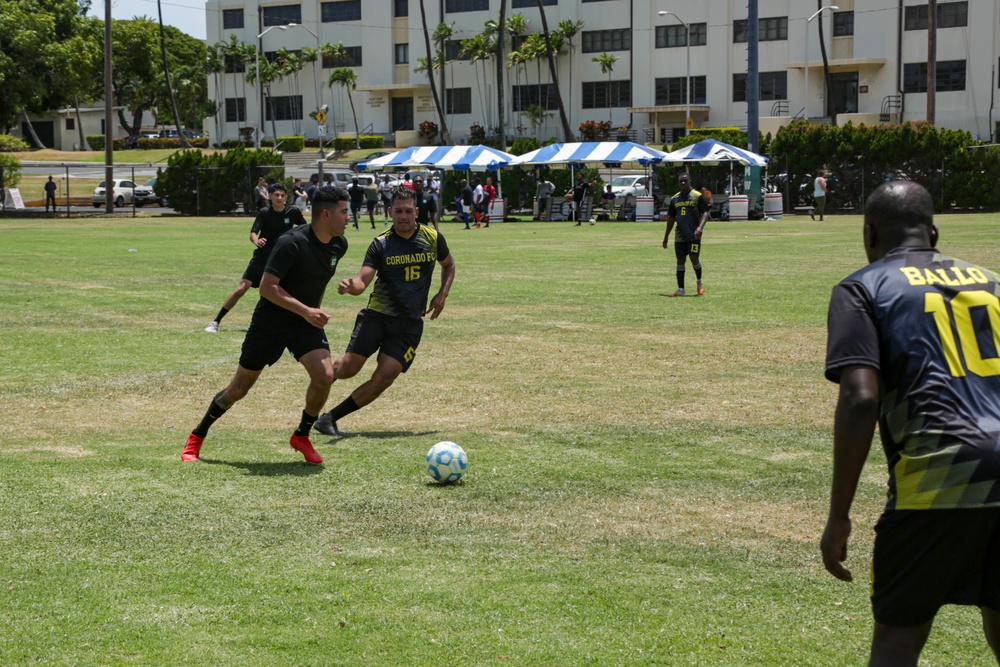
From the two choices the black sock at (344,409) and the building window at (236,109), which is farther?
the building window at (236,109)

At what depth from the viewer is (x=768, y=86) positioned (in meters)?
75.6

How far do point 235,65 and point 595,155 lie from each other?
Answer: 60944 millimetres

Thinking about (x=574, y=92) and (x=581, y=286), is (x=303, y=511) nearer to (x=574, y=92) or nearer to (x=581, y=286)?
(x=581, y=286)

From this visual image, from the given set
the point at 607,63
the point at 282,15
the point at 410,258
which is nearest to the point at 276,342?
the point at 410,258

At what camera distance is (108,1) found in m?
48.4

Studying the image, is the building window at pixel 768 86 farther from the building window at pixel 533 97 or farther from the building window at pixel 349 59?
the building window at pixel 349 59

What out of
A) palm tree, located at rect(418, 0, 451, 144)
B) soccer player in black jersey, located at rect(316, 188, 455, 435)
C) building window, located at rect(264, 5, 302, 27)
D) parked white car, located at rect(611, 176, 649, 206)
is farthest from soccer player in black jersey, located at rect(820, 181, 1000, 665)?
building window, located at rect(264, 5, 302, 27)

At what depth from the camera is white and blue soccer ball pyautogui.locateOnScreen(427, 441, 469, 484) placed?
7.70 metres

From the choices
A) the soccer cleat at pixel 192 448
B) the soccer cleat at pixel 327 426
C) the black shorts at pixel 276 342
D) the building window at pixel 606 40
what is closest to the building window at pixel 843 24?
the building window at pixel 606 40

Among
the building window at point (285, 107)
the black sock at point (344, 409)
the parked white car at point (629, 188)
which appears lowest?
the black sock at point (344, 409)

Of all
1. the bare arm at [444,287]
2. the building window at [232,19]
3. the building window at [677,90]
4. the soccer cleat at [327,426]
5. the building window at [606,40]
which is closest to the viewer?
the soccer cleat at [327,426]

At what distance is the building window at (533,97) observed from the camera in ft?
284

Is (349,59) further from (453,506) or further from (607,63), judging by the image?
(453,506)

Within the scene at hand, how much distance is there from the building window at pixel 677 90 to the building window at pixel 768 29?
3792 millimetres
